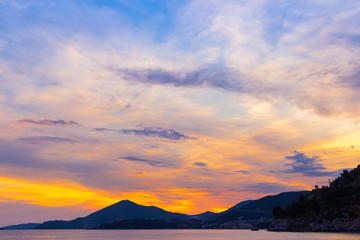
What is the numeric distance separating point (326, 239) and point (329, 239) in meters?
1.25

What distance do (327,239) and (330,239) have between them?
1.25 metres

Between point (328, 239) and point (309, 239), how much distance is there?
1006 centimetres

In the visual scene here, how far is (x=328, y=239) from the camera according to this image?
173250 millimetres

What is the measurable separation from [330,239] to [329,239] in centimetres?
43

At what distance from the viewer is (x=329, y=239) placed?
6816 inches

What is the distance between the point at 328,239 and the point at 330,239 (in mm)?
836

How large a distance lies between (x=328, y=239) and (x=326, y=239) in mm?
831

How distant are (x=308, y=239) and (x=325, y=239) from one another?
917cm

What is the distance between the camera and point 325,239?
17388 centimetres

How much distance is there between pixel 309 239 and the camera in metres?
181

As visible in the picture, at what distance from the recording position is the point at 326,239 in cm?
17350

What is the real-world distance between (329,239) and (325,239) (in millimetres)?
1680
